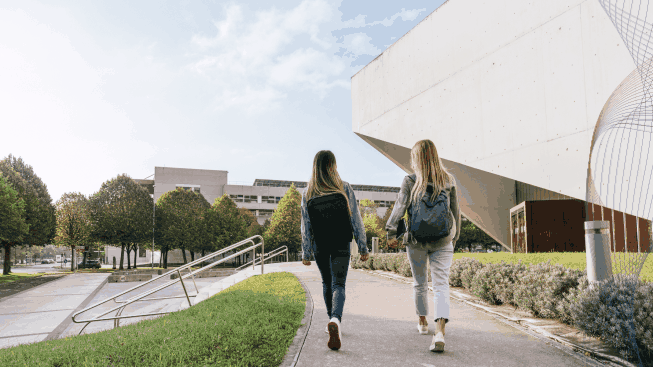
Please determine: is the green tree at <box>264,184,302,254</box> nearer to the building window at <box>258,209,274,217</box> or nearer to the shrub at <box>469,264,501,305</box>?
the shrub at <box>469,264,501,305</box>

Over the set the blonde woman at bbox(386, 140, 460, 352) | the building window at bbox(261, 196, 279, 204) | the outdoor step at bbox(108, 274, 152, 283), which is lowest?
the outdoor step at bbox(108, 274, 152, 283)

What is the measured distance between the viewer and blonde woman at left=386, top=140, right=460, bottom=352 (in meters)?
3.76

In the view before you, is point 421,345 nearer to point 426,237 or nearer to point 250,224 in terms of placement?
point 426,237

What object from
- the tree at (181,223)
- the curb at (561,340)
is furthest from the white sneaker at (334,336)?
the tree at (181,223)

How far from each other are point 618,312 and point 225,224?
4472cm

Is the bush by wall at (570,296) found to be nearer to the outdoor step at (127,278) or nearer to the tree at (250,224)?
the outdoor step at (127,278)

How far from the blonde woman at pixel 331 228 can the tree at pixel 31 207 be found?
35468mm

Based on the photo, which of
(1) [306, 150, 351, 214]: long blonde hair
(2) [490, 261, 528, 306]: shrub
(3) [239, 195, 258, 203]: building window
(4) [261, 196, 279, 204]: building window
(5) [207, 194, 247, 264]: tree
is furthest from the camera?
(4) [261, 196, 279, 204]: building window

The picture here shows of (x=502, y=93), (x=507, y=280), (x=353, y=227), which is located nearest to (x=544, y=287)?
(x=507, y=280)

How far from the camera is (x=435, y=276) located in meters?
3.81

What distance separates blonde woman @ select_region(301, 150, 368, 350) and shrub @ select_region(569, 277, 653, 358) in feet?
6.93

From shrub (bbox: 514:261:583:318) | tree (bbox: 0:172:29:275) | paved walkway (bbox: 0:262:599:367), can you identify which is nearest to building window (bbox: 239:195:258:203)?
tree (bbox: 0:172:29:275)

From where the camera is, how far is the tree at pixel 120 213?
133 ft

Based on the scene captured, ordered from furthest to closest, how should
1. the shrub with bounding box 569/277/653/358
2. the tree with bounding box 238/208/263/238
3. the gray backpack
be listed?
the tree with bounding box 238/208/263/238 < the gray backpack < the shrub with bounding box 569/277/653/358
